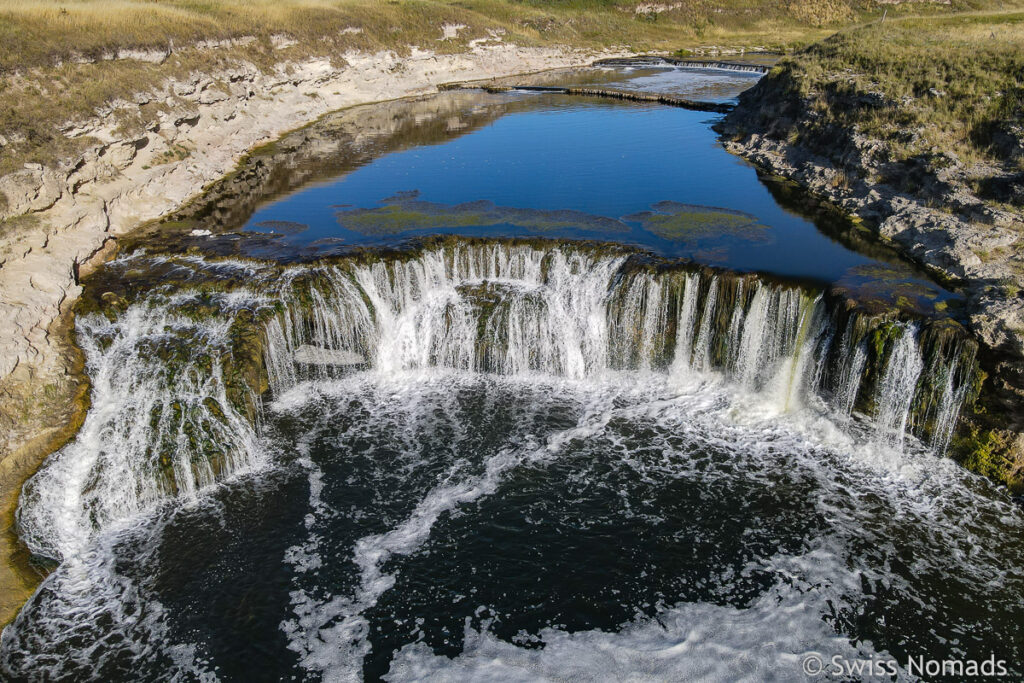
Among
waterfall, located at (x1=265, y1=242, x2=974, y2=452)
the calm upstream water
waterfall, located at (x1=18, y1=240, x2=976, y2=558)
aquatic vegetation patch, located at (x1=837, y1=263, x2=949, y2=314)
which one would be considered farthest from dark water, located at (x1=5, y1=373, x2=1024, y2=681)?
aquatic vegetation patch, located at (x1=837, y1=263, x2=949, y2=314)

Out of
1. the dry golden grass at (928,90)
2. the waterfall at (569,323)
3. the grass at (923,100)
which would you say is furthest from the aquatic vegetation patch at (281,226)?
the dry golden grass at (928,90)

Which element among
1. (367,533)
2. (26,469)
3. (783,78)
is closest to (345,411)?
(367,533)

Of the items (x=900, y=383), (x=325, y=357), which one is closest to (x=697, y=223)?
(x=900, y=383)

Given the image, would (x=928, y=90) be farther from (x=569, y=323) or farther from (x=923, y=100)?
(x=569, y=323)

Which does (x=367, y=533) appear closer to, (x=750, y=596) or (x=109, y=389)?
(x=750, y=596)

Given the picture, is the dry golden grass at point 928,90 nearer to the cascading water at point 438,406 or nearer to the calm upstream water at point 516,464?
the calm upstream water at point 516,464

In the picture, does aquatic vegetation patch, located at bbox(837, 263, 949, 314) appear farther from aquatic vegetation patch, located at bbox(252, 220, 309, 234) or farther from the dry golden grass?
aquatic vegetation patch, located at bbox(252, 220, 309, 234)
